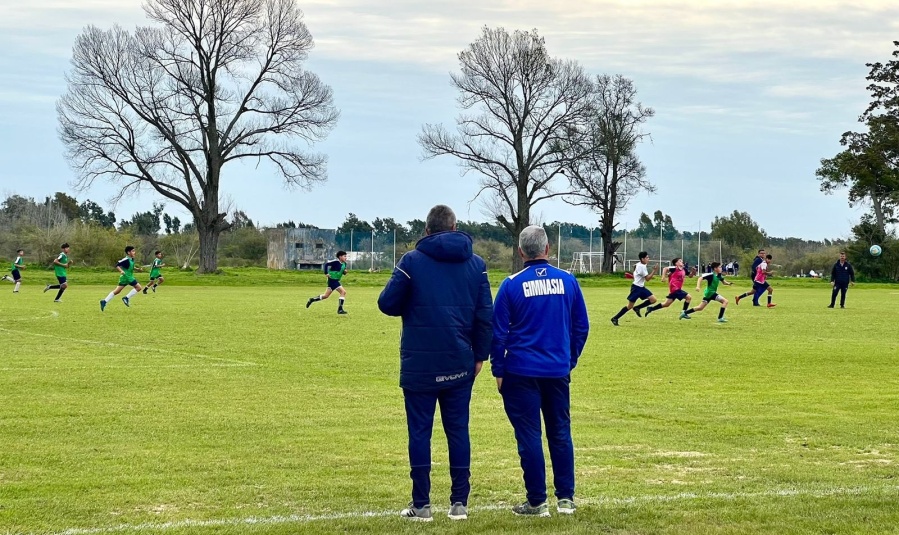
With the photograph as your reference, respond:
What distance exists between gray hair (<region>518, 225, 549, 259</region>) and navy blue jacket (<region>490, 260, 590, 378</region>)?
0.06 meters

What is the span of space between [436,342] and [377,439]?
134 inches

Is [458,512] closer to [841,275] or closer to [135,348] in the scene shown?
[135,348]

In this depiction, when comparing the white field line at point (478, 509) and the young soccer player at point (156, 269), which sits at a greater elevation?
the young soccer player at point (156, 269)

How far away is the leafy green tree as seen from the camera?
348 ft

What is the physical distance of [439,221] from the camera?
23.6 feet

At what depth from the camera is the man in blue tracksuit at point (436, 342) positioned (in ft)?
23.0

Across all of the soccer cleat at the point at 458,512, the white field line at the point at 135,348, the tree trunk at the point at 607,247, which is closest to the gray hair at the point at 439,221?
the soccer cleat at the point at 458,512

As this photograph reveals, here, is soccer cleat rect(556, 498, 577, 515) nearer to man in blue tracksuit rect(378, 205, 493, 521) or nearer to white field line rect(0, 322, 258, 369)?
man in blue tracksuit rect(378, 205, 493, 521)

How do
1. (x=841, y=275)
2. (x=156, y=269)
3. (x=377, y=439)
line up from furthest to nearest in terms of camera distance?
(x=156, y=269) → (x=841, y=275) → (x=377, y=439)

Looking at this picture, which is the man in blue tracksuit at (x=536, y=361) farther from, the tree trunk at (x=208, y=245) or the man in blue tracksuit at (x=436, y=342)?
the tree trunk at (x=208, y=245)

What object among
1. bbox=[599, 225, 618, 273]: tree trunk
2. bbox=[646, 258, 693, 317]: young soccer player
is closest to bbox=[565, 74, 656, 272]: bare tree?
bbox=[599, 225, 618, 273]: tree trunk

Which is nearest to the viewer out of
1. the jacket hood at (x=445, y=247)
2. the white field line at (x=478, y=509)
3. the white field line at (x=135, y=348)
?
the white field line at (x=478, y=509)

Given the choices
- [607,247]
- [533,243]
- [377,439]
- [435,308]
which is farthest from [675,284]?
[607,247]

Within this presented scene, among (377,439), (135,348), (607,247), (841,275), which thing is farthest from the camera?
(607,247)
